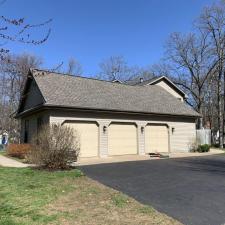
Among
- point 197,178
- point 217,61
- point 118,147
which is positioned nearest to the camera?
point 197,178

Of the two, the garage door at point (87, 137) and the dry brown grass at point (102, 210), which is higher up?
the garage door at point (87, 137)

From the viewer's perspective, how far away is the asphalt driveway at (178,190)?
7.04m

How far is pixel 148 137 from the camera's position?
23906mm

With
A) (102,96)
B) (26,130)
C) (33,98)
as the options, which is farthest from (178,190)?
(26,130)

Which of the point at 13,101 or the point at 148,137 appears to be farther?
the point at 13,101

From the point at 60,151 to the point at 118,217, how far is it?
24.1 feet

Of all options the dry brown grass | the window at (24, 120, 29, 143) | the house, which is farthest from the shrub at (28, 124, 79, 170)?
the window at (24, 120, 29, 143)

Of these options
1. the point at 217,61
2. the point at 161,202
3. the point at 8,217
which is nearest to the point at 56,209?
the point at 8,217

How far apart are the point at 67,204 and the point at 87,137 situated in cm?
1272

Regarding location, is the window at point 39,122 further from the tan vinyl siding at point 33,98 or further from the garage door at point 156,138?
the garage door at point 156,138

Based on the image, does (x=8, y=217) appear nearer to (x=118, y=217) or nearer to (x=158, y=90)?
(x=118, y=217)

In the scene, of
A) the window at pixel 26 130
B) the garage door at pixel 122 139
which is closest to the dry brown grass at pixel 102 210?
the garage door at pixel 122 139

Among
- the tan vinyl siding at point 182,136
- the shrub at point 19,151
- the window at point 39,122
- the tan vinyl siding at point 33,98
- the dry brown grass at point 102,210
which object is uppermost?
the tan vinyl siding at point 33,98

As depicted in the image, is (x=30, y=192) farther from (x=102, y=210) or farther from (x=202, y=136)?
(x=202, y=136)
